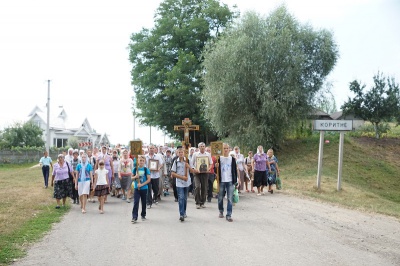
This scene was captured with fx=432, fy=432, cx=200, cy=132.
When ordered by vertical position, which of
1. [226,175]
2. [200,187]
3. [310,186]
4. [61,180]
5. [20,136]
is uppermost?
[20,136]

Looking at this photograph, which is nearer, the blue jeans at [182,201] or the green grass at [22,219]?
the green grass at [22,219]

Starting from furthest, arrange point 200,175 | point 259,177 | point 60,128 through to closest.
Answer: point 60,128 < point 259,177 < point 200,175

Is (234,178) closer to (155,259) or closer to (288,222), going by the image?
(288,222)

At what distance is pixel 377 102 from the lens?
3556cm

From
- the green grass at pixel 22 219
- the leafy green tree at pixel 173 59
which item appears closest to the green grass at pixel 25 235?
the green grass at pixel 22 219

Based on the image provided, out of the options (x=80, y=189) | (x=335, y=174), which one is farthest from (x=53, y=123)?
(x=80, y=189)

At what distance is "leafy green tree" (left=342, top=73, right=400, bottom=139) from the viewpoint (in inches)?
1394

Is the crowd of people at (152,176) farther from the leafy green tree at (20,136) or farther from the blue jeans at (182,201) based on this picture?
the leafy green tree at (20,136)

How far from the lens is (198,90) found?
129 ft

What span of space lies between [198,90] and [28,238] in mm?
30603

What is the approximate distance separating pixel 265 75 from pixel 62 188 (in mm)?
18834

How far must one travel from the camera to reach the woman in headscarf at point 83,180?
13.3 metres

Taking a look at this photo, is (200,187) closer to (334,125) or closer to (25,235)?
(25,235)

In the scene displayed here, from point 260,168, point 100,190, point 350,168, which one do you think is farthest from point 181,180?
point 350,168
